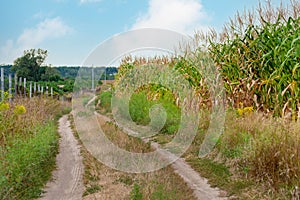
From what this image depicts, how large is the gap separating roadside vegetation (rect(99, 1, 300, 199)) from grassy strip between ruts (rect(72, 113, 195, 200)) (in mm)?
597

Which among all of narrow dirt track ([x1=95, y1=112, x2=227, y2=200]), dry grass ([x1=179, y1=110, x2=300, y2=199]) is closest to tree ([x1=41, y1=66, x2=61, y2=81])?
narrow dirt track ([x1=95, y1=112, x2=227, y2=200])

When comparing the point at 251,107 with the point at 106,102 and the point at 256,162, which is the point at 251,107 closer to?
the point at 256,162

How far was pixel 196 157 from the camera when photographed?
7066 mm

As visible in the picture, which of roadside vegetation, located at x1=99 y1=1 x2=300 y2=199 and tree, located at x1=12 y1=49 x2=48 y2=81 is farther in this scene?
tree, located at x1=12 y1=49 x2=48 y2=81

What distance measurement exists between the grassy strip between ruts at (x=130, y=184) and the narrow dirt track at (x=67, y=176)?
13 centimetres

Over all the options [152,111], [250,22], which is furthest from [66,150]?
[250,22]

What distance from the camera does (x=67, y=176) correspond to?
6238 millimetres

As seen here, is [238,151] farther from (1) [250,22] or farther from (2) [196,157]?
(1) [250,22]

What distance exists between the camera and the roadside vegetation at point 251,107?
16.2 ft

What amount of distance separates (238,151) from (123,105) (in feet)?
25.1

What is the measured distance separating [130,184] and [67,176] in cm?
121

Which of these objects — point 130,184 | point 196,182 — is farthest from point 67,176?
point 196,182

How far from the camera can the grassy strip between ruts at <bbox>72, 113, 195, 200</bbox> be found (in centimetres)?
481

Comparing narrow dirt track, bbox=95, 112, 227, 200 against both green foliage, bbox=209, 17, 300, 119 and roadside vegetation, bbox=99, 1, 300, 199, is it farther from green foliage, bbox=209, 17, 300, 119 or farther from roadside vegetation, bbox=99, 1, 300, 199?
green foliage, bbox=209, 17, 300, 119
